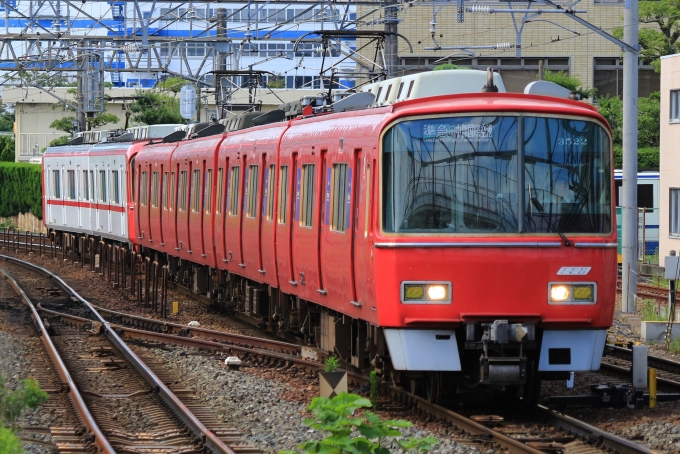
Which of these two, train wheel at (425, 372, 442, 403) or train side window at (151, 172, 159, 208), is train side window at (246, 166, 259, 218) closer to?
train wheel at (425, 372, 442, 403)

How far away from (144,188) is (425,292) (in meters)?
16.0

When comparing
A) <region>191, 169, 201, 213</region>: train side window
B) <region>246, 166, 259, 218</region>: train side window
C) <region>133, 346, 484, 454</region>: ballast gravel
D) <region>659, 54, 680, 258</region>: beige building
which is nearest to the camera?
<region>133, 346, 484, 454</region>: ballast gravel

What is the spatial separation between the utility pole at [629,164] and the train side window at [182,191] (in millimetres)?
6878

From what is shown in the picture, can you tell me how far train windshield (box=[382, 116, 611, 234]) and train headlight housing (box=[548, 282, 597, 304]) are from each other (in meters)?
0.40

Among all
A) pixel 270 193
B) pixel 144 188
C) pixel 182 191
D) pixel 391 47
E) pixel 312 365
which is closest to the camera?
pixel 312 365

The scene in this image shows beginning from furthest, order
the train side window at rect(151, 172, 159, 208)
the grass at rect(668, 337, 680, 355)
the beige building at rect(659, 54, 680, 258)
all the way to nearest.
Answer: the beige building at rect(659, 54, 680, 258) → the train side window at rect(151, 172, 159, 208) → the grass at rect(668, 337, 680, 355)

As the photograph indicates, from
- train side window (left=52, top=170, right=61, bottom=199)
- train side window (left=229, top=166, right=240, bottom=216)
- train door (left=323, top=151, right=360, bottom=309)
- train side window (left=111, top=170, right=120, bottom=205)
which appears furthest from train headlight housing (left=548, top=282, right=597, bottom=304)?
train side window (left=52, top=170, right=61, bottom=199)

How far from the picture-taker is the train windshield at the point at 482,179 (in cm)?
933

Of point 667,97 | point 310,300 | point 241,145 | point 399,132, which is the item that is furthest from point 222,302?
point 667,97

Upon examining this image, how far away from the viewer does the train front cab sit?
926cm

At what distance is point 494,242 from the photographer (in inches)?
364

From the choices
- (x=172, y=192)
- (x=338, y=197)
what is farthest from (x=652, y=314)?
(x=172, y=192)

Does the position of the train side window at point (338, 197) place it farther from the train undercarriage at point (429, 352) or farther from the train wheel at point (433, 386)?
the train wheel at point (433, 386)

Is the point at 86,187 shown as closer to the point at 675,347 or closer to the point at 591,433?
the point at 675,347
